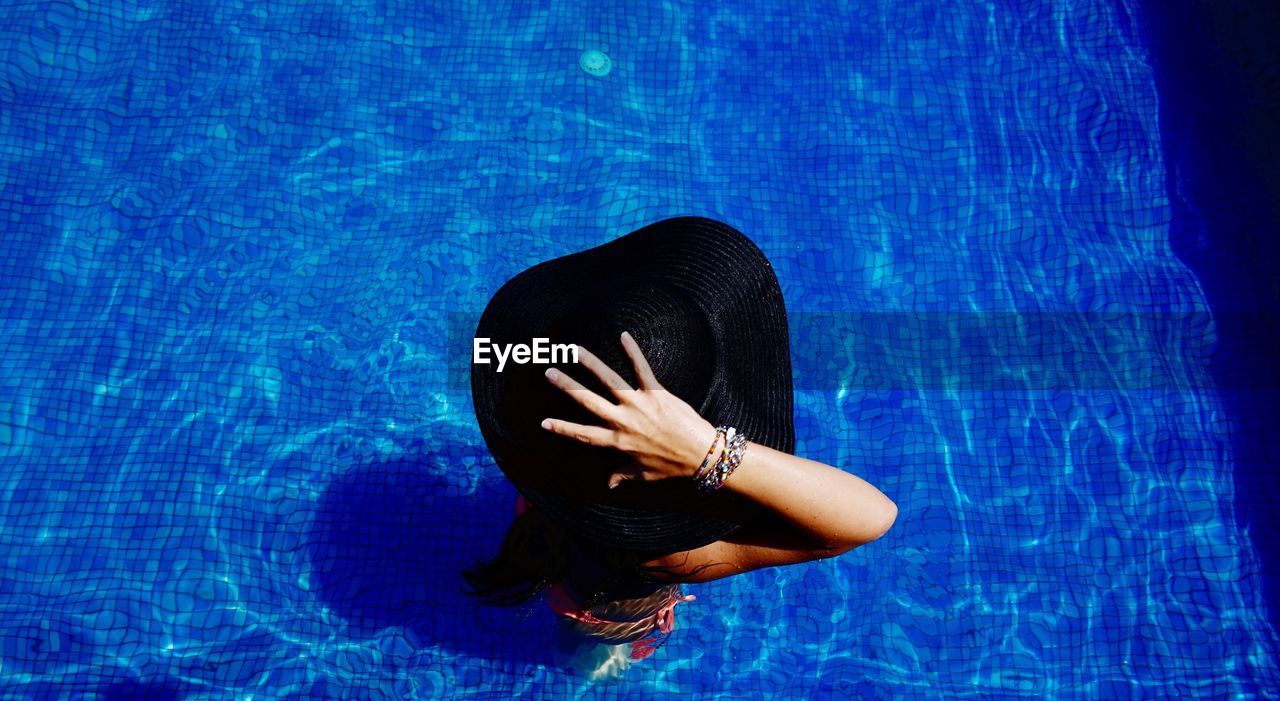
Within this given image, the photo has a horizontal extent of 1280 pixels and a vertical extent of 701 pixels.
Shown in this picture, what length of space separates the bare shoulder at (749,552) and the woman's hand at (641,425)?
43 centimetres

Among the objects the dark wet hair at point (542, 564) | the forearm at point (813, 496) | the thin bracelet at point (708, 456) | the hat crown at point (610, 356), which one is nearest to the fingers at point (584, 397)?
the hat crown at point (610, 356)

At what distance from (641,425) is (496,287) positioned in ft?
10.7

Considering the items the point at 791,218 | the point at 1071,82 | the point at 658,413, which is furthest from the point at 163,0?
the point at 1071,82

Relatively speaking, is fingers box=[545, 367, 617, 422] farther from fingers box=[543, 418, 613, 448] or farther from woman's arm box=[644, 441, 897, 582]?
woman's arm box=[644, 441, 897, 582]

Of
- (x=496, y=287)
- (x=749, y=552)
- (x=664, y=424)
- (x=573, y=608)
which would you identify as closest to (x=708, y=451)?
(x=664, y=424)

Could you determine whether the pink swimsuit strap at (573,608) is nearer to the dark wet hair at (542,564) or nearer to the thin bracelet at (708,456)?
the dark wet hair at (542,564)

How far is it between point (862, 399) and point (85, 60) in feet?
17.6

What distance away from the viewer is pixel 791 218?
5.17 meters

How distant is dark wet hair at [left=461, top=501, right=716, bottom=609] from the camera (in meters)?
2.63

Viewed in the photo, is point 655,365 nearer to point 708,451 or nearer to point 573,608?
point 708,451

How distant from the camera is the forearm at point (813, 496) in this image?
2.03m

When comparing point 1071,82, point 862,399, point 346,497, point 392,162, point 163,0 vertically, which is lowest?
point 346,497

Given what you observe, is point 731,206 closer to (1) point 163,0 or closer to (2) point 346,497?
(2) point 346,497

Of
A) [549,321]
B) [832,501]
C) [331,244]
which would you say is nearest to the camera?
[832,501]
